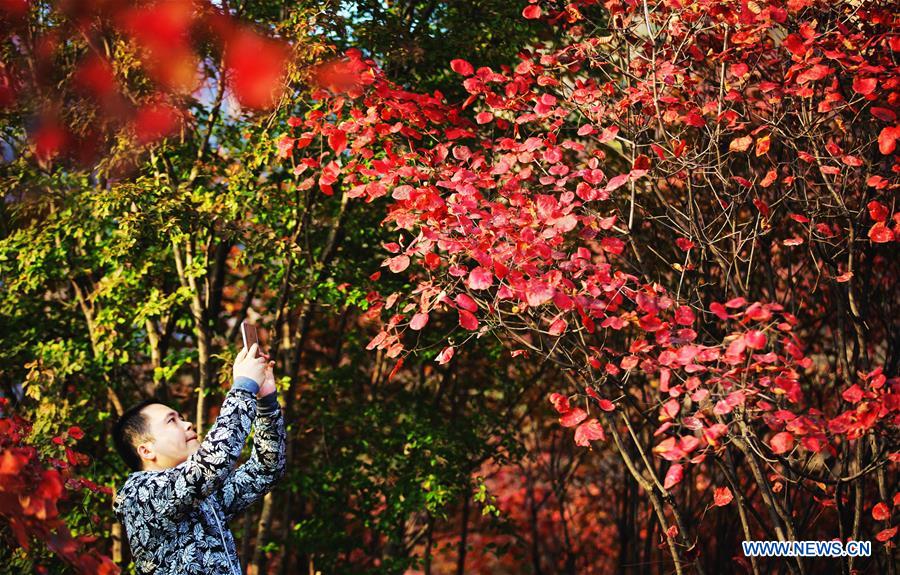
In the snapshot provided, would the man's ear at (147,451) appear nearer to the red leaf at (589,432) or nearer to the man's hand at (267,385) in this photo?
the man's hand at (267,385)

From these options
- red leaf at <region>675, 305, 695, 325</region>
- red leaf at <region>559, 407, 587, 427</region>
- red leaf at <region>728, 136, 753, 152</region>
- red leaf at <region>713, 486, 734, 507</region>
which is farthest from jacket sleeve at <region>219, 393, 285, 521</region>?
red leaf at <region>728, 136, 753, 152</region>

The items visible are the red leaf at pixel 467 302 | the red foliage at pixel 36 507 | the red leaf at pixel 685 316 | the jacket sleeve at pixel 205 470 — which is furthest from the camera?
the red leaf at pixel 467 302

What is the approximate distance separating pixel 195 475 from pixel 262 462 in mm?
419

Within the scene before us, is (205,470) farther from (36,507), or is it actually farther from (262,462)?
(36,507)

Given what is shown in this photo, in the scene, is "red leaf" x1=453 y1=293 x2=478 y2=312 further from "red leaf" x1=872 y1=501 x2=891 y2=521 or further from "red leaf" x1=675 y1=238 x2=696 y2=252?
"red leaf" x1=872 y1=501 x2=891 y2=521

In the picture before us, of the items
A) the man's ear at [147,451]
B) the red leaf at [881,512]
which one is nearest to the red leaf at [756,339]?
the red leaf at [881,512]

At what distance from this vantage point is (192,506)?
9.02ft

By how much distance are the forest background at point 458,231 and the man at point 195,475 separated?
0.68 meters

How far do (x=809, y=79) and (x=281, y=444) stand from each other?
2.51 metres

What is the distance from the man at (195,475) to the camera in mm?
2697

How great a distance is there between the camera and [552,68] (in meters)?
4.43

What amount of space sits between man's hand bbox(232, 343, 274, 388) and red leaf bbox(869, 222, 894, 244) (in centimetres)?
254

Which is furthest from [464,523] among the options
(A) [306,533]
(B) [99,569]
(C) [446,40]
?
(B) [99,569]

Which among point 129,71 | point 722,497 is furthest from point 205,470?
point 129,71
